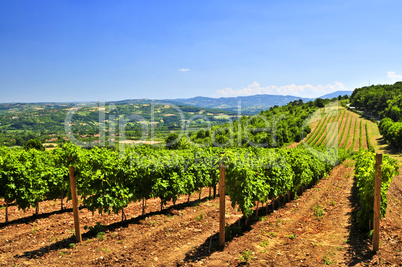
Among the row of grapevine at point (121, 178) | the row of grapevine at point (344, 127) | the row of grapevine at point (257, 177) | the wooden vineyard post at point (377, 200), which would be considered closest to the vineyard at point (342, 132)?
the row of grapevine at point (344, 127)

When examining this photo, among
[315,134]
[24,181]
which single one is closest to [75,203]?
[24,181]

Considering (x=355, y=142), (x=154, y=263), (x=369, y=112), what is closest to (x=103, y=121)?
(x=355, y=142)

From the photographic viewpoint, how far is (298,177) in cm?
1783

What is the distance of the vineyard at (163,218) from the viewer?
9.08 meters

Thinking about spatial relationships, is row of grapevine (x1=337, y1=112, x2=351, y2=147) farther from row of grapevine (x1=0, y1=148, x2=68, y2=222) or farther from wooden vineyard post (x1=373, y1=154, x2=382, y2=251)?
row of grapevine (x1=0, y1=148, x2=68, y2=222)

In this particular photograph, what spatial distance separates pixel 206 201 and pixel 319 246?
8579 millimetres

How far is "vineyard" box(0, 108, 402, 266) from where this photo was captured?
29.8 feet

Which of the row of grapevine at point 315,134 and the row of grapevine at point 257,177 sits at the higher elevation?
the row of grapevine at point 257,177

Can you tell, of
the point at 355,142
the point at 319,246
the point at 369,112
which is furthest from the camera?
the point at 369,112

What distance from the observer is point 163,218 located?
42.9 ft

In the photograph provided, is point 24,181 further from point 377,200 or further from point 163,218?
point 377,200

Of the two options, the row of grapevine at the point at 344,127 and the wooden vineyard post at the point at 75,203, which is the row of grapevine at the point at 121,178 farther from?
the row of grapevine at the point at 344,127

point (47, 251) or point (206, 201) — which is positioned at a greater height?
point (47, 251)

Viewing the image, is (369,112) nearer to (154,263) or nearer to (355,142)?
(355,142)
